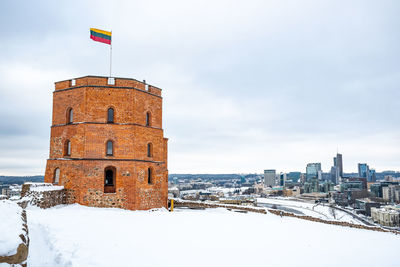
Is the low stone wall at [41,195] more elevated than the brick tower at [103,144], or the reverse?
the brick tower at [103,144]

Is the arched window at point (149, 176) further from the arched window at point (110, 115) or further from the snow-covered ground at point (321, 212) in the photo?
the snow-covered ground at point (321, 212)

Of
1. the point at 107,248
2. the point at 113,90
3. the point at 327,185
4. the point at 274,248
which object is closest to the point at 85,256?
the point at 107,248

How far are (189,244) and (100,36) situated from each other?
15.5 meters

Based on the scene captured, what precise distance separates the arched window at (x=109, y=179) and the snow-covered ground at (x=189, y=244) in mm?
5331

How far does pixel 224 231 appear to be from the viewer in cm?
1373

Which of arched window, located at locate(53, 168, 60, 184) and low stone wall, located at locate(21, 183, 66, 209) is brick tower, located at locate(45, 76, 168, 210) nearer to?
arched window, located at locate(53, 168, 60, 184)

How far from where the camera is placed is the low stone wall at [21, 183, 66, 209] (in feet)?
51.4

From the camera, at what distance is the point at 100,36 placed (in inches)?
794

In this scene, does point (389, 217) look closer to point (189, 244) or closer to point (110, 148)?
point (110, 148)

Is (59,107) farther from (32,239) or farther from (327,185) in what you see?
(327,185)

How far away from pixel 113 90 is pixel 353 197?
12886cm

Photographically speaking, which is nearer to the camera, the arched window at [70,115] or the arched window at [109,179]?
the arched window at [109,179]

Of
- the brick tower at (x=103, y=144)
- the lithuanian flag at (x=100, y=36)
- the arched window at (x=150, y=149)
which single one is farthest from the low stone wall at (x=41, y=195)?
the lithuanian flag at (x=100, y=36)

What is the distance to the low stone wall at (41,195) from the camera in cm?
1567
